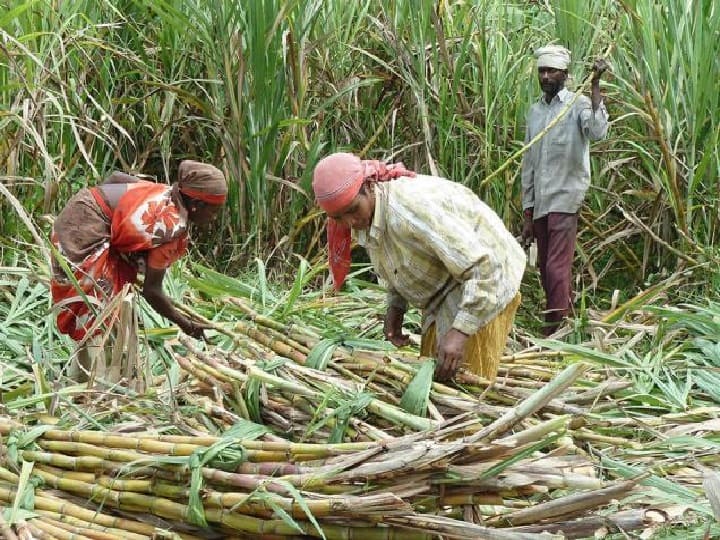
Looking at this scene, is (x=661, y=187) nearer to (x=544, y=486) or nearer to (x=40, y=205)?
(x=40, y=205)

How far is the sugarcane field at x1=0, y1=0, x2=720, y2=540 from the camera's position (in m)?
2.09

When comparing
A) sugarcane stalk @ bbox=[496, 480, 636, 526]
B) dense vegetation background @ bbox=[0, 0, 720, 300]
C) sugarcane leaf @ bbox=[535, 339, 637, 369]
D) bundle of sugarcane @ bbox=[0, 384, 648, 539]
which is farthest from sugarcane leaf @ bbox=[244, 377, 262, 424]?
dense vegetation background @ bbox=[0, 0, 720, 300]

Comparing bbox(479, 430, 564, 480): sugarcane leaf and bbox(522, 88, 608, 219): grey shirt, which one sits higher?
bbox(479, 430, 564, 480): sugarcane leaf

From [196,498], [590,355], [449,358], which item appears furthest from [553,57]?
[196,498]

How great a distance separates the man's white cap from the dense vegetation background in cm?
21

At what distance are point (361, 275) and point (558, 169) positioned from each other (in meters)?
1.10

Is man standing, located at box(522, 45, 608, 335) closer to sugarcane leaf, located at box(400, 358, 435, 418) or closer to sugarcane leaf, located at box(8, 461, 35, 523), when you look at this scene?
sugarcane leaf, located at box(400, 358, 435, 418)

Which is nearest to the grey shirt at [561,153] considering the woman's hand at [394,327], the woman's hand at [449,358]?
the woman's hand at [394,327]

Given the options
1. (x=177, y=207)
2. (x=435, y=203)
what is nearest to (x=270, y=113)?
(x=177, y=207)

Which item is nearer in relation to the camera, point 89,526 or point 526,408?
point 526,408

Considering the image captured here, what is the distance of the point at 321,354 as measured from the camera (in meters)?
2.83

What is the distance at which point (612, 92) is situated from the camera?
18.1 ft

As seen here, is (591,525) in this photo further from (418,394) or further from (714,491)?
(418,394)

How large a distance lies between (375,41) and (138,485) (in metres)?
3.93
